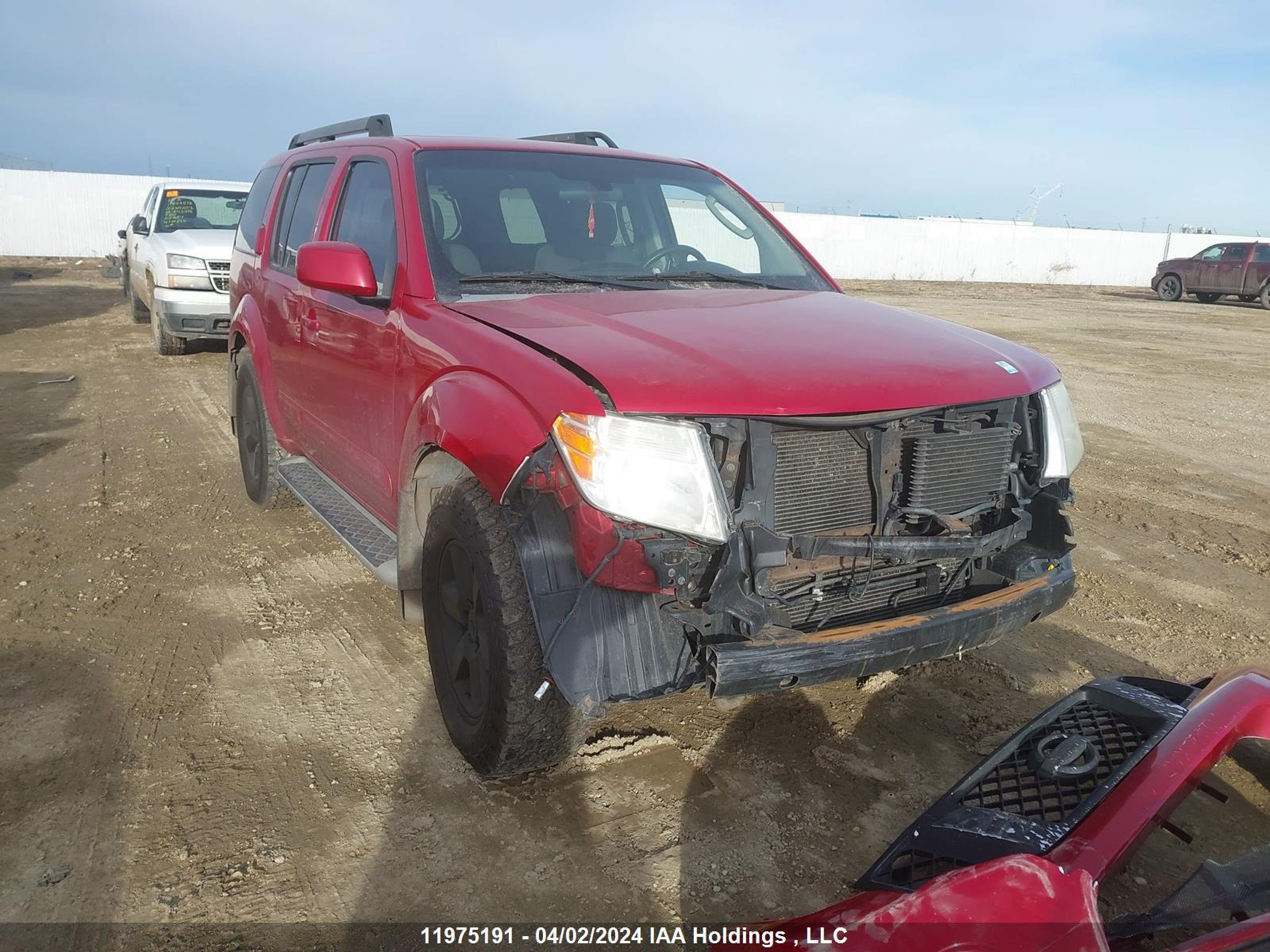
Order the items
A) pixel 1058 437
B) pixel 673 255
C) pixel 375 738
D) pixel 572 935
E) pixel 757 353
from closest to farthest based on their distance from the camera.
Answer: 1. pixel 572 935
2. pixel 757 353
3. pixel 1058 437
4. pixel 375 738
5. pixel 673 255

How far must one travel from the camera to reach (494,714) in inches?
101

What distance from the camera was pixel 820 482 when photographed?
2.52 meters

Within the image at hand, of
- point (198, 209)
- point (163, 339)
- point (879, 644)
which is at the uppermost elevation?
point (198, 209)

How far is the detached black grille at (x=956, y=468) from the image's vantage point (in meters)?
2.62

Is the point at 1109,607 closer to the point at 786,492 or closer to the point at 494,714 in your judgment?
the point at 786,492

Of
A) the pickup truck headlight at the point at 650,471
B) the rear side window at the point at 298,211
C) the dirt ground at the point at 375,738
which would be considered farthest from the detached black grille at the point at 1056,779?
the rear side window at the point at 298,211

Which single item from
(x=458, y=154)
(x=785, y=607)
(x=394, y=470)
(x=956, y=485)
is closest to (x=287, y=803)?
(x=394, y=470)

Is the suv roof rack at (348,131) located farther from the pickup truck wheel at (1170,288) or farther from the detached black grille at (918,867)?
the pickup truck wheel at (1170,288)

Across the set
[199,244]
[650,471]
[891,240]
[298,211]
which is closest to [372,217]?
[298,211]

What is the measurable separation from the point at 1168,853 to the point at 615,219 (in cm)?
284

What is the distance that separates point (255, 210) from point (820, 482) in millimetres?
4231

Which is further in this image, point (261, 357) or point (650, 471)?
point (261, 357)

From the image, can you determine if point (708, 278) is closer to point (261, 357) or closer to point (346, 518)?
point (346, 518)

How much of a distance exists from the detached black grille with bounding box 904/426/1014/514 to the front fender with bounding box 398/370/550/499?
1.05 metres
